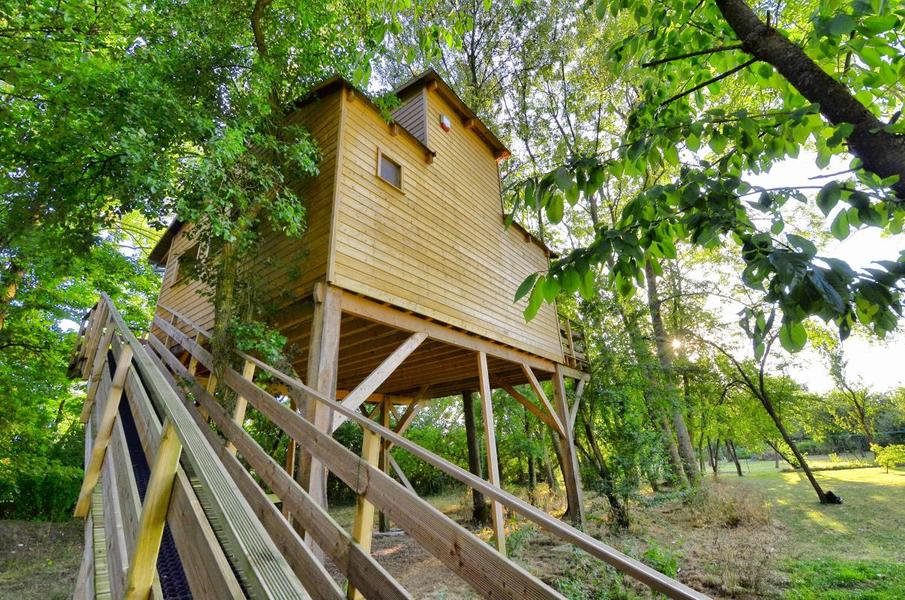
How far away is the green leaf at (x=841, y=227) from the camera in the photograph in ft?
4.10

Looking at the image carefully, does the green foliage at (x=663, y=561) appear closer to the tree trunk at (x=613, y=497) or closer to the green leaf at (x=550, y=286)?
the tree trunk at (x=613, y=497)

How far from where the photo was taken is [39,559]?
22.8 feet

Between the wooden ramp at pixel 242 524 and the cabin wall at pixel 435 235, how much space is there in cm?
255

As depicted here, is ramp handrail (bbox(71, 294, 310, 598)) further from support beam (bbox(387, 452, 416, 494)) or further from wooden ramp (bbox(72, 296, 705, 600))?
support beam (bbox(387, 452, 416, 494))

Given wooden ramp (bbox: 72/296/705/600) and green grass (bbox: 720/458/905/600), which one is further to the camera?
green grass (bbox: 720/458/905/600)


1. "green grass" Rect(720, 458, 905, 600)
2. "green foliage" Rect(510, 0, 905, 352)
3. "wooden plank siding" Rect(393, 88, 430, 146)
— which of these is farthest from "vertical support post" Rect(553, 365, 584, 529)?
"green foliage" Rect(510, 0, 905, 352)

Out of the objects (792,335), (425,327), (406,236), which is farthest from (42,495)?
(792,335)

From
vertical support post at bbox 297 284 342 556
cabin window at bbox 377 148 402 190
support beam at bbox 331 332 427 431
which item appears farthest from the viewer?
cabin window at bbox 377 148 402 190

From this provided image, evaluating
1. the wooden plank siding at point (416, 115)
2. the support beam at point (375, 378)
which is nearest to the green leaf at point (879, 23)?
the support beam at point (375, 378)

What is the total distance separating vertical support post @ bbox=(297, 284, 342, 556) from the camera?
402 cm

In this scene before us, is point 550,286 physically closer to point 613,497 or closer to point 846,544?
point 613,497

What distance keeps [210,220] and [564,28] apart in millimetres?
13653

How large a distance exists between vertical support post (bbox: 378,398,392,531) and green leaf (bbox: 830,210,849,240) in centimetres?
962

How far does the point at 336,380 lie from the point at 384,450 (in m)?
5.33
